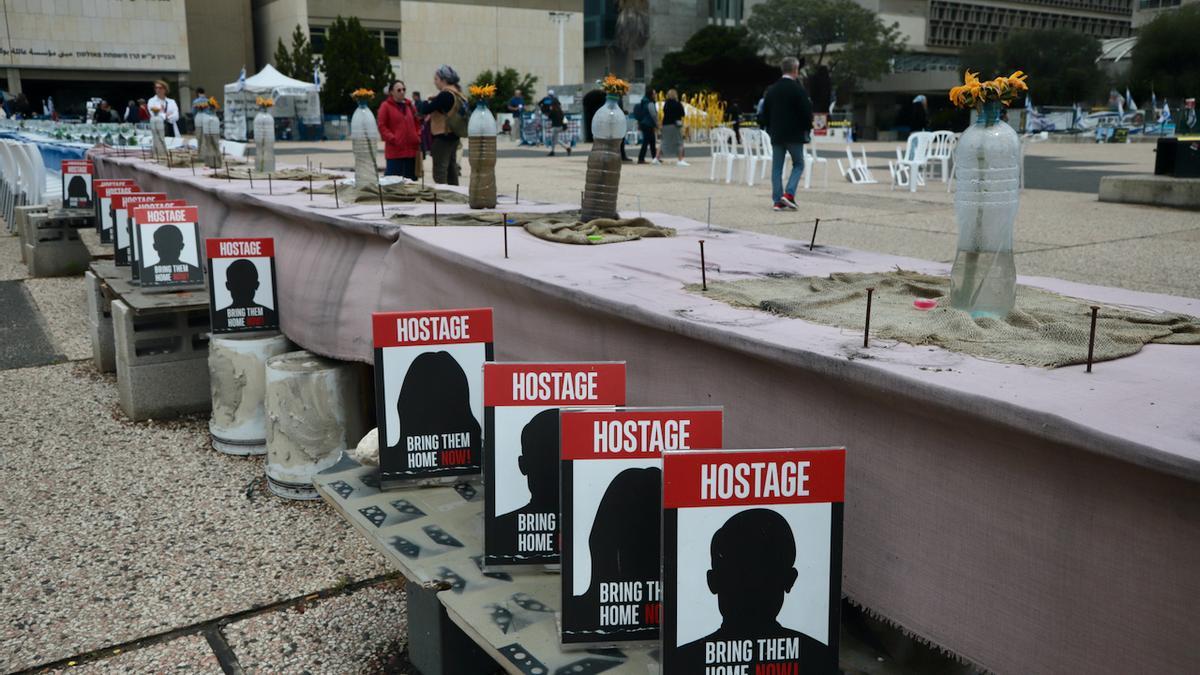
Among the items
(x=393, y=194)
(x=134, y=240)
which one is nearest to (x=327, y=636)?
(x=393, y=194)

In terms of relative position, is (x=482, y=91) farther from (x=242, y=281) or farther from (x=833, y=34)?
(x=833, y=34)

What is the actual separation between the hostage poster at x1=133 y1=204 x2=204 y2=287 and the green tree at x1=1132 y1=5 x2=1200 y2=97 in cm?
5922

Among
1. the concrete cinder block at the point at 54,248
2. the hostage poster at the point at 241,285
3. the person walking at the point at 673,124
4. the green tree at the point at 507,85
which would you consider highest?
the green tree at the point at 507,85

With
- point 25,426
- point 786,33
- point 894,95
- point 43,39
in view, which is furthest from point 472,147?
point 894,95

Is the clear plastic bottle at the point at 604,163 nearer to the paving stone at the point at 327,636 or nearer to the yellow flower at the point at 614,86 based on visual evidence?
the yellow flower at the point at 614,86

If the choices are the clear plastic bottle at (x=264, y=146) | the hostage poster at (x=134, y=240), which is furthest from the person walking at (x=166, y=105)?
the hostage poster at (x=134, y=240)

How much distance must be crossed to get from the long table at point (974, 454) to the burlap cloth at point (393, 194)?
228cm

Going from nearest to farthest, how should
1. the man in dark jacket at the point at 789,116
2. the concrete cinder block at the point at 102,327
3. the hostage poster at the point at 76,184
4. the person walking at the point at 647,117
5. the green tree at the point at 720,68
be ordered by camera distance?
1. the concrete cinder block at the point at 102,327
2. the hostage poster at the point at 76,184
3. the man in dark jacket at the point at 789,116
4. the person walking at the point at 647,117
5. the green tree at the point at 720,68

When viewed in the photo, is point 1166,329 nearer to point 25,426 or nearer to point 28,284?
point 25,426

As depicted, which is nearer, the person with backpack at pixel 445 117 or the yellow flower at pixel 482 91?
the yellow flower at pixel 482 91

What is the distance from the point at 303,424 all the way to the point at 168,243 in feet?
5.67

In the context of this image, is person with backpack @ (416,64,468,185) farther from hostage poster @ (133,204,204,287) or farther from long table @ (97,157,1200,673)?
long table @ (97,157,1200,673)

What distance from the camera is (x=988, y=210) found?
219 cm

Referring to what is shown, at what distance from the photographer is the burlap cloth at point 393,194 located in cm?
495
